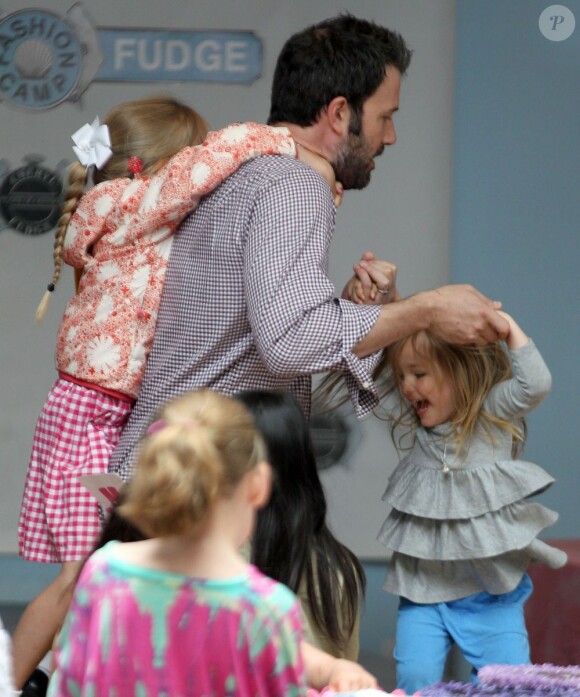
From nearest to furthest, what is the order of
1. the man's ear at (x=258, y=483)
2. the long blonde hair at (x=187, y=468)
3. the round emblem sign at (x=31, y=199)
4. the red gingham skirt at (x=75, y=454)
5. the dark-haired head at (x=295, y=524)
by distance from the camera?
the long blonde hair at (x=187, y=468) → the man's ear at (x=258, y=483) → the dark-haired head at (x=295, y=524) → the red gingham skirt at (x=75, y=454) → the round emblem sign at (x=31, y=199)

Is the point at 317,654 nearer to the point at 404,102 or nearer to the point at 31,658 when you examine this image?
the point at 31,658

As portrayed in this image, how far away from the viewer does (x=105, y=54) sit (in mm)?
4793

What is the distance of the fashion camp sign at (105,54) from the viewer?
476 centimetres

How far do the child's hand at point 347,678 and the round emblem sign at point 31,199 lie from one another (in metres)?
3.18

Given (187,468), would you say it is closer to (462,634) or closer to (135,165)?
(135,165)

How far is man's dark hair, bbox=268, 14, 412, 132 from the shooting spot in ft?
10.6

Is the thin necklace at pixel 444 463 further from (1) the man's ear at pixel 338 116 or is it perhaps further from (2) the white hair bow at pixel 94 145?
(2) the white hair bow at pixel 94 145

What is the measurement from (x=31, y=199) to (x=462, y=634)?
247cm

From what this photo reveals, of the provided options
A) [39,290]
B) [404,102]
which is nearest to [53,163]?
[39,290]

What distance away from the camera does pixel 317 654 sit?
2.06 meters

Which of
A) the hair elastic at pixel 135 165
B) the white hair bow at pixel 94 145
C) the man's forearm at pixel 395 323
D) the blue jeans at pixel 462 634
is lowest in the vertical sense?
the blue jeans at pixel 462 634

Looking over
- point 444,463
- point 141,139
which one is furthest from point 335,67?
point 444,463

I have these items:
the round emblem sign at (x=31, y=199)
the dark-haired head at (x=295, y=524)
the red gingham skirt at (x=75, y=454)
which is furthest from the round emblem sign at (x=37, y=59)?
the dark-haired head at (x=295, y=524)

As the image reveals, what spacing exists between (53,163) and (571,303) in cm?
199
